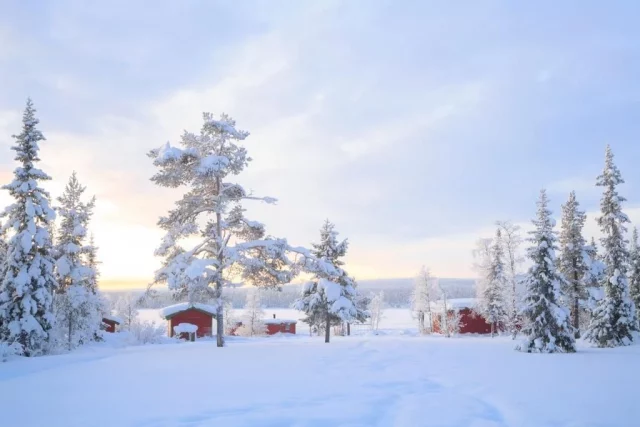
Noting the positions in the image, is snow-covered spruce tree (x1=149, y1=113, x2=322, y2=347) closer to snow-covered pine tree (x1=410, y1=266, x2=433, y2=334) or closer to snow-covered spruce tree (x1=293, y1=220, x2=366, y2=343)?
snow-covered spruce tree (x1=293, y1=220, x2=366, y2=343)

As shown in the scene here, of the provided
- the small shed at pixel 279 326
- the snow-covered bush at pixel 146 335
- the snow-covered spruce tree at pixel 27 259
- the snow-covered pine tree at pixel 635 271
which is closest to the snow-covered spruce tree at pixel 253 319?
the small shed at pixel 279 326

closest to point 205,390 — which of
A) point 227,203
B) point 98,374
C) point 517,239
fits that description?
point 98,374

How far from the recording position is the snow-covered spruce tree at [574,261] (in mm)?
36156

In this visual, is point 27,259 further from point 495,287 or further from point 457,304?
point 457,304

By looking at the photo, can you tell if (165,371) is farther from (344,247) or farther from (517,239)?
(517,239)

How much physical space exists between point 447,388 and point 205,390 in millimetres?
6187

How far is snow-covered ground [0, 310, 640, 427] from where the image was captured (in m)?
8.27

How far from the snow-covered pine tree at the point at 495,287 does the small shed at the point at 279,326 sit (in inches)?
1442

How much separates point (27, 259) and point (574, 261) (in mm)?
40082

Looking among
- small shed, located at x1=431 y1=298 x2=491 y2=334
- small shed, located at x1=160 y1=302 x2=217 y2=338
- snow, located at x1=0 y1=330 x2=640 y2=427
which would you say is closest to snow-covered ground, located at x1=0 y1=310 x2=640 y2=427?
snow, located at x1=0 y1=330 x2=640 y2=427

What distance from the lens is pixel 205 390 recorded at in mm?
10805

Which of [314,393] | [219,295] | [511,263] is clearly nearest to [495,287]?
[511,263]

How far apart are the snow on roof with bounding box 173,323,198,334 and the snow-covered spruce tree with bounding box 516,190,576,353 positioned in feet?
129

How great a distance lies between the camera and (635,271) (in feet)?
126
